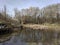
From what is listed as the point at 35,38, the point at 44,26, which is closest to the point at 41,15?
the point at 44,26

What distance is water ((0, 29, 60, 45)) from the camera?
9.29 ft

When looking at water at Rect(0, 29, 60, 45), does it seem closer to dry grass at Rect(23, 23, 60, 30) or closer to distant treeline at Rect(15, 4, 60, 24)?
dry grass at Rect(23, 23, 60, 30)

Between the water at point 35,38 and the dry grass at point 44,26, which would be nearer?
the water at point 35,38

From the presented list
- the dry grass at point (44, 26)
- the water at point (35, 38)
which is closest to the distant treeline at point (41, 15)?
the dry grass at point (44, 26)

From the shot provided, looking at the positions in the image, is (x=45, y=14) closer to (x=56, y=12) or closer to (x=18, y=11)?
(x=56, y=12)

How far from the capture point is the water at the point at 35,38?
9.29 ft

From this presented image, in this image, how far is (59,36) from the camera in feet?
10.2

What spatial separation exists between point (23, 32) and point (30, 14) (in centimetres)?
48

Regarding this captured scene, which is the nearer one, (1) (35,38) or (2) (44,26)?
(1) (35,38)

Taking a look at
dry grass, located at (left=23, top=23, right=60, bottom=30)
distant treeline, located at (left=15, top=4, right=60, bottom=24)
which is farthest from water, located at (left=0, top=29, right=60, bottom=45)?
distant treeline, located at (left=15, top=4, right=60, bottom=24)

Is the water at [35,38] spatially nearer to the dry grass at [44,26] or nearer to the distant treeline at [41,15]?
the dry grass at [44,26]

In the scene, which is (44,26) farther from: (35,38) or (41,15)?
(35,38)

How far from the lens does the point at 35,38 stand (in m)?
3.04

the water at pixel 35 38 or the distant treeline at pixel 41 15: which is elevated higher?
the distant treeline at pixel 41 15
